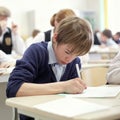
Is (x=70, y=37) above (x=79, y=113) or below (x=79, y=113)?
above

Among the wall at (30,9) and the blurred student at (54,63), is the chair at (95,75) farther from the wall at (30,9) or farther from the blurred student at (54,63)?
the wall at (30,9)

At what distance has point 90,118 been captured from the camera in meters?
0.88

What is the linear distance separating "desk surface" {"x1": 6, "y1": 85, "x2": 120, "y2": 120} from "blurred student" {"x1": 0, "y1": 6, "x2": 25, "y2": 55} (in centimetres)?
260

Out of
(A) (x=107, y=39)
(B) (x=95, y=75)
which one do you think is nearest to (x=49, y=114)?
(B) (x=95, y=75)

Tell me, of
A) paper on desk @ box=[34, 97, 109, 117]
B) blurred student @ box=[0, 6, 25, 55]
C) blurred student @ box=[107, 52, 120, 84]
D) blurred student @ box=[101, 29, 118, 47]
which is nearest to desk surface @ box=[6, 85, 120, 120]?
paper on desk @ box=[34, 97, 109, 117]

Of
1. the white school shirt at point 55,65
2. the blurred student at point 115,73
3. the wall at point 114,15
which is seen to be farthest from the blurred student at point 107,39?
the white school shirt at point 55,65

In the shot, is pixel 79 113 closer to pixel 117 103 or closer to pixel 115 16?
pixel 117 103

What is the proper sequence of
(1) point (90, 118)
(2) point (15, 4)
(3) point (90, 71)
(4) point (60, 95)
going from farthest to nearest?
(2) point (15, 4)
(3) point (90, 71)
(4) point (60, 95)
(1) point (90, 118)

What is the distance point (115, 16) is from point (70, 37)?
25.8 feet

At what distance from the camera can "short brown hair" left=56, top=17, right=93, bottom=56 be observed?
4.37 feet

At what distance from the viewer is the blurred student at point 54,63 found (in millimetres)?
1271

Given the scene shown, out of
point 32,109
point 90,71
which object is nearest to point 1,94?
point 90,71

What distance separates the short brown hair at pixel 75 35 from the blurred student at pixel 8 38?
8.03 feet

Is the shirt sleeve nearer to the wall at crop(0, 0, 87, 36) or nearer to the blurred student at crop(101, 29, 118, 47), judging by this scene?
the blurred student at crop(101, 29, 118, 47)
